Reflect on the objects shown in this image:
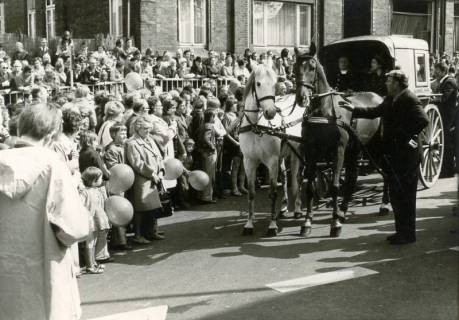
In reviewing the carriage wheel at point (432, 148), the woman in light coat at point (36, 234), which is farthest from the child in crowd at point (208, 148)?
the woman in light coat at point (36, 234)

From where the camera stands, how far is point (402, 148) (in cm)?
835

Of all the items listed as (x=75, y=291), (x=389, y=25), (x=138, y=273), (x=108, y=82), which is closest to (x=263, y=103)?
(x=138, y=273)

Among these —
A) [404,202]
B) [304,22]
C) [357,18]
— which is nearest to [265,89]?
[404,202]

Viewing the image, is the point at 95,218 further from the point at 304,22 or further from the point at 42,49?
the point at 304,22

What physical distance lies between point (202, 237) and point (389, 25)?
787 inches

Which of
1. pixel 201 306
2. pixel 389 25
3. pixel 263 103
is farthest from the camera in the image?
pixel 389 25

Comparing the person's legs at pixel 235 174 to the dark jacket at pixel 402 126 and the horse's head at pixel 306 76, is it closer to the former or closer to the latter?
the horse's head at pixel 306 76

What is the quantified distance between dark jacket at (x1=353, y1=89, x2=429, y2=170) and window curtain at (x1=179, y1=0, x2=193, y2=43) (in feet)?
42.3

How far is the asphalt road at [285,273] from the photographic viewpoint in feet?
19.4

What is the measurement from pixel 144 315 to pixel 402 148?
445 centimetres

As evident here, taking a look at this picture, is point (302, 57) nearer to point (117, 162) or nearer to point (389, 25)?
point (117, 162)

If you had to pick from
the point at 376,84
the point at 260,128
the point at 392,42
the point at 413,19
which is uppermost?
the point at 413,19

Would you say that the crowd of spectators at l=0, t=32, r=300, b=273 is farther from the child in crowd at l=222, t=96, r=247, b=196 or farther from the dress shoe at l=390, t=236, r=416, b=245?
the dress shoe at l=390, t=236, r=416, b=245

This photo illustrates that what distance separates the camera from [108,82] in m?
14.8
